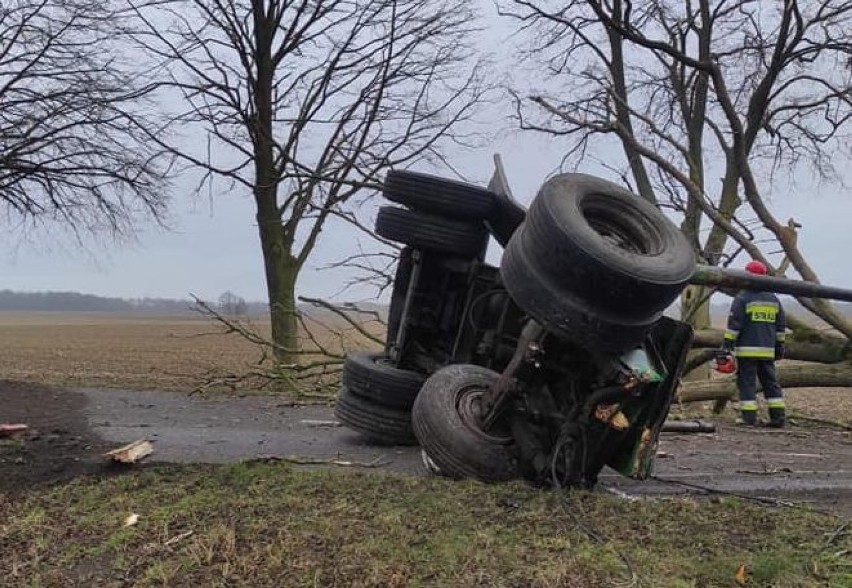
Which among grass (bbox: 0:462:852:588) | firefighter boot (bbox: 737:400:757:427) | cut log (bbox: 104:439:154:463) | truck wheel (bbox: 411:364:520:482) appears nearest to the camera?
grass (bbox: 0:462:852:588)

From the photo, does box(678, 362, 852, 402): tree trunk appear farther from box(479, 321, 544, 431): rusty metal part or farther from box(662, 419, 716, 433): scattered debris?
box(479, 321, 544, 431): rusty metal part

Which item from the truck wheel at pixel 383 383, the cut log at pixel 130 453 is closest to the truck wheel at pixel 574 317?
the truck wheel at pixel 383 383

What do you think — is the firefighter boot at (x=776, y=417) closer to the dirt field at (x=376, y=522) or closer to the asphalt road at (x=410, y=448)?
the asphalt road at (x=410, y=448)

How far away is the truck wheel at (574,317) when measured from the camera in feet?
12.1

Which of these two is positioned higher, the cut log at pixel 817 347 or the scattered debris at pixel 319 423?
the cut log at pixel 817 347

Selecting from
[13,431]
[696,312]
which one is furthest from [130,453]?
[696,312]

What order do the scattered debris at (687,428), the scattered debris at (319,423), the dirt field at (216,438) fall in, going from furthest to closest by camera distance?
the scattered debris at (319,423)
the scattered debris at (687,428)
the dirt field at (216,438)

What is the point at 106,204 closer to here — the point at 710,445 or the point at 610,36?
the point at 610,36

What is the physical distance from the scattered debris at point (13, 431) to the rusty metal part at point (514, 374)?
339cm

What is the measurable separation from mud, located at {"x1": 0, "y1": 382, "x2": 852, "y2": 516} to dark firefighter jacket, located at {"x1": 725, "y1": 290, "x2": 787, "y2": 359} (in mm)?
866

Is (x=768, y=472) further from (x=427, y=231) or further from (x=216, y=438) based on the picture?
(x=216, y=438)

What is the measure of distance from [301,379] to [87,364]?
15.1 meters

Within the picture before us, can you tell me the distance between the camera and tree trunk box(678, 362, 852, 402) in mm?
9891

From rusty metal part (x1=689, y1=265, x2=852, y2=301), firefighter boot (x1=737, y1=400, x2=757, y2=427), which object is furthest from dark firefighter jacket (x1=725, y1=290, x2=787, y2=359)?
rusty metal part (x1=689, y1=265, x2=852, y2=301)
